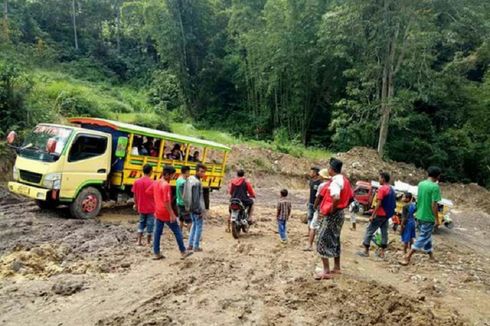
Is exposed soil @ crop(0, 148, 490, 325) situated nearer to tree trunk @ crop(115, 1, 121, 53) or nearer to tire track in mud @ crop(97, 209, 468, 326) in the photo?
tire track in mud @ crop(97, 209, 468, 326)

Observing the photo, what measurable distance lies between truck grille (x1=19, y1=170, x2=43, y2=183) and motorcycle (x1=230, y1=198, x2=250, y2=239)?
4.15 metres

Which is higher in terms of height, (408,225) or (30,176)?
(408,225)

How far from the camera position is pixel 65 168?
9.99 metres

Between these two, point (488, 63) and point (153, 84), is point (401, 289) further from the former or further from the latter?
point (153, 84)

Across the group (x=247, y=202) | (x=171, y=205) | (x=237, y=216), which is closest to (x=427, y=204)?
(x=247, y=202)

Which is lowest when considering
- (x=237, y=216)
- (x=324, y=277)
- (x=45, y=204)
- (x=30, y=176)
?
(x=45, y=204)

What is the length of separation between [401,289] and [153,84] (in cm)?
3075

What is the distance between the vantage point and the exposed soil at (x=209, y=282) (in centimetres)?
556

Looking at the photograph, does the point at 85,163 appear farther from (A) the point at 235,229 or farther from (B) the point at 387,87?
(B) the point at 387,87

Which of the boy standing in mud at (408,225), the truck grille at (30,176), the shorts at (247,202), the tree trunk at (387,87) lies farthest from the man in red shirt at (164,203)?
the tree trunk at (387,87)

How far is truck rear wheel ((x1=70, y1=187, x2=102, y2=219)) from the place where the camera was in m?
10.3

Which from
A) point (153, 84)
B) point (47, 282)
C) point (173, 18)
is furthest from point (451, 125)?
point (47, 282)

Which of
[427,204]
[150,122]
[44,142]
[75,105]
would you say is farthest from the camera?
[150,122]

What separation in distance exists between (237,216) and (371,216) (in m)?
2.81
